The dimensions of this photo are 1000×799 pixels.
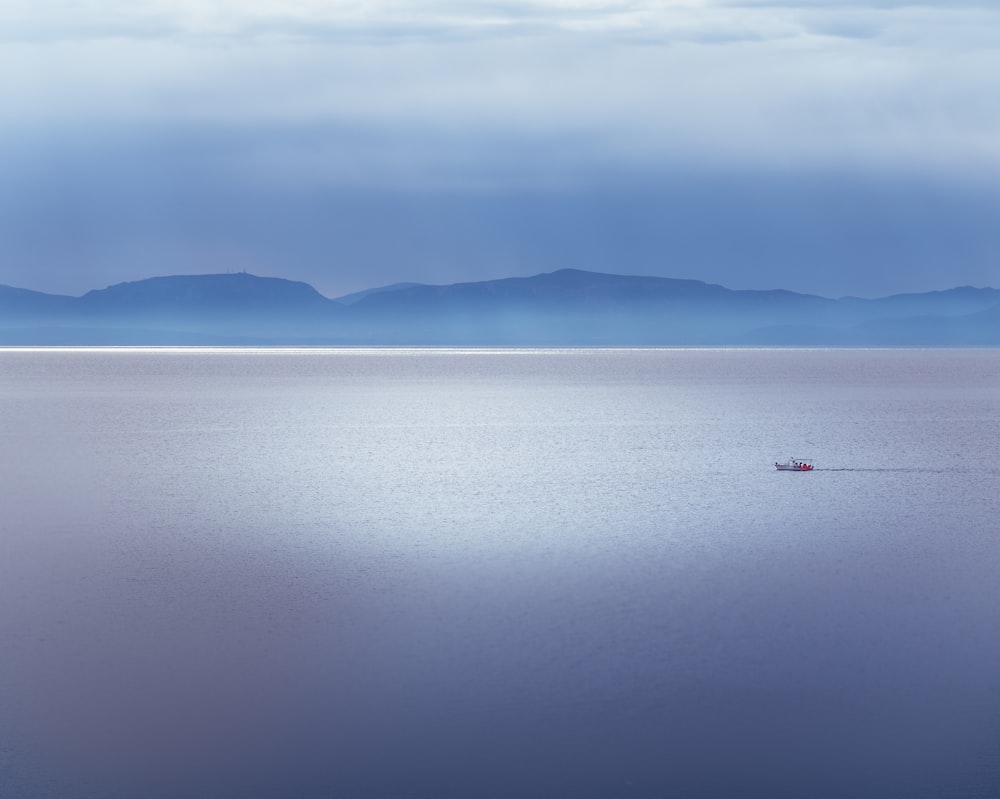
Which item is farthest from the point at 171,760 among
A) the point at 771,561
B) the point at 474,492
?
the point at 474,492

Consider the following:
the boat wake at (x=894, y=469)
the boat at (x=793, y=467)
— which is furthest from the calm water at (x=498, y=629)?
the boat at (x=793, y=467)

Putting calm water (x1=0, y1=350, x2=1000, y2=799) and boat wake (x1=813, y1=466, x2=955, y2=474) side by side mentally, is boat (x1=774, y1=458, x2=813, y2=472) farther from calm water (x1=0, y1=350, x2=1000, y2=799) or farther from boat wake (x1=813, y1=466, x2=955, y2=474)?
boat wake (x1=813, y1=466, x2=955, y2=474)

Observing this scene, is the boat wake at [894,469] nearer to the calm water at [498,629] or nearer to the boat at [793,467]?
the calm water at [498,629]

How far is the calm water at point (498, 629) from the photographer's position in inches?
472

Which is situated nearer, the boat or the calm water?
the calm water

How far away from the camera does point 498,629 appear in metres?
17.1

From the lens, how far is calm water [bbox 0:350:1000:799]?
39.4 feet

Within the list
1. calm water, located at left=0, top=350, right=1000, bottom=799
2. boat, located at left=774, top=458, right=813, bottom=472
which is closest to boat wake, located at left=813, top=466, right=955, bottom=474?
calm water, located at left=0, top=350, right=1000, bottom=799

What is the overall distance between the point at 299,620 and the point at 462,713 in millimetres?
4878

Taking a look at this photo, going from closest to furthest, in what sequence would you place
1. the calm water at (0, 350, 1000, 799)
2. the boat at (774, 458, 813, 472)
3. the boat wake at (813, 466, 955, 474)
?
1. the calm water at (0, 350, 1000, 799)
2. the boat at (774, 458, 813, 472)
3. the boat wake at (813, 466, 955, 474)

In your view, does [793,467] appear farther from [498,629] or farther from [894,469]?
[498,629]

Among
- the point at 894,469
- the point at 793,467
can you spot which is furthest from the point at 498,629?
the point at 894,469

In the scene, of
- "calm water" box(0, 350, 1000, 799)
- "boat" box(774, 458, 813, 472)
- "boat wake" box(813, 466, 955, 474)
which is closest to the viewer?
"calm water" box(0, 350, 1000, 799)

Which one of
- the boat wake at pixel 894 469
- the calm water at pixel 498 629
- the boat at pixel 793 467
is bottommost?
the boat wake at pixel 894 469
